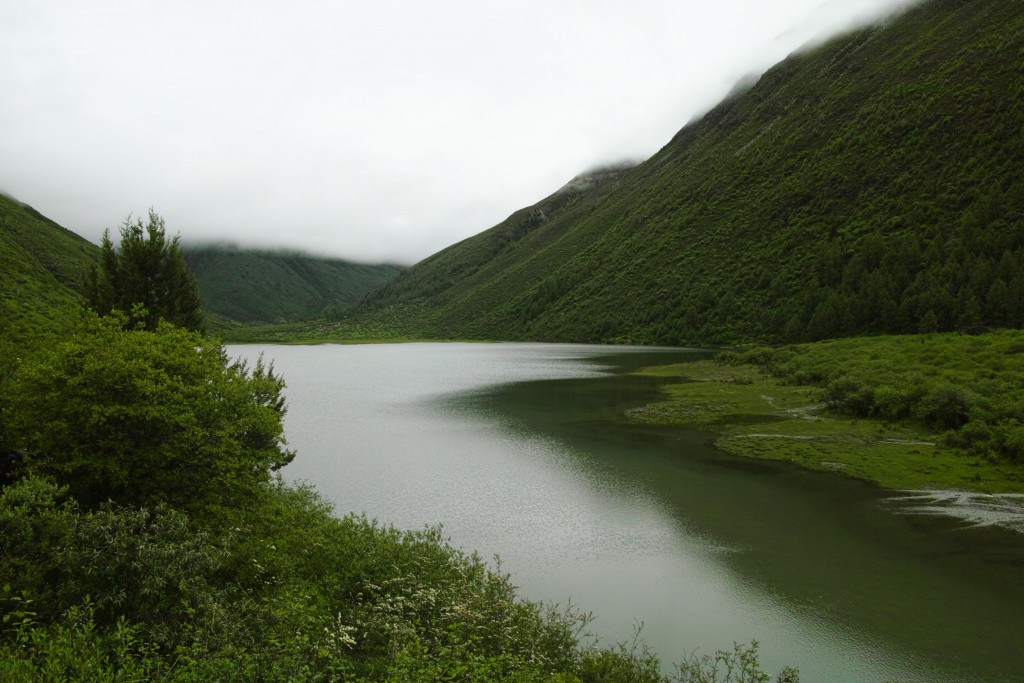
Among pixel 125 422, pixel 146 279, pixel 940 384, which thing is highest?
pixel 146 279

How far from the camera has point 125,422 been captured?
47.4ft

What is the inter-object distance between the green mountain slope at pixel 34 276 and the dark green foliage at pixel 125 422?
5318mm

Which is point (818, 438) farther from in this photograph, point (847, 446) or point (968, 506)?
point (968, 506)

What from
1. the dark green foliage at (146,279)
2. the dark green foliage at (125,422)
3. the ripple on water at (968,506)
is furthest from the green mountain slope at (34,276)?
the ripple on water at (968,506)

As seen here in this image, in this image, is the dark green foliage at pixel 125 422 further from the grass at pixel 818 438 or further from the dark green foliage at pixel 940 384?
the dark green foliage at pixel 940 384

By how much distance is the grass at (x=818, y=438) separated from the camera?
92.1 feet

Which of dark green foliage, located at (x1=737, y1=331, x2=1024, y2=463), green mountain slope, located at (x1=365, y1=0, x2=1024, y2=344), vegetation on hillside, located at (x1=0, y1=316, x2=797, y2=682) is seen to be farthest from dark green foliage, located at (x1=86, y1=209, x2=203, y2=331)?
green mountain slope, located at (x1=365, y1=0, x2=1024, y2=344)

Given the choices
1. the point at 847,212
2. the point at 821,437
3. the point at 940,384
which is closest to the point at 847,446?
the point at 821,437

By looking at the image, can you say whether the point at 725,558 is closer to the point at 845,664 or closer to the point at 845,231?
the point at 845,664

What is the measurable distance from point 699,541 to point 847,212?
132443mm

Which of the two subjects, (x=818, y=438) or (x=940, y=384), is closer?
(x=818, y=438)

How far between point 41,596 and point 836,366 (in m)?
62.9

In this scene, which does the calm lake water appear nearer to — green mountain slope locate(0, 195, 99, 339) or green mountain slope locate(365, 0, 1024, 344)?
green mountain slope locate(0, 195, 99, 339)

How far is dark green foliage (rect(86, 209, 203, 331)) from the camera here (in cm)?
2923
